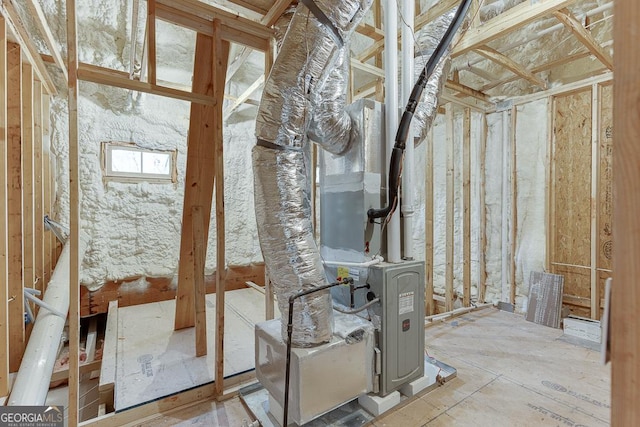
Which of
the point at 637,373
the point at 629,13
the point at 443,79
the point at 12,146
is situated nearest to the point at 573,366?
the point at 443,79

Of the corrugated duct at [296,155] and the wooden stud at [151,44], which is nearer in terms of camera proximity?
the corrugated duct at [296,155]

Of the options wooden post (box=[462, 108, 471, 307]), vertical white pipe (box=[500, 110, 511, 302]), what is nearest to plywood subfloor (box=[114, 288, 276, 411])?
wooden post (box=[462, 108, 471, 307])

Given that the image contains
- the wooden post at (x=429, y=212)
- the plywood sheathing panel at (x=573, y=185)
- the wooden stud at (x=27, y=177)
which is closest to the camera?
the wooden stud at (x=27, y=177)

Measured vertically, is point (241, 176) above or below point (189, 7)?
below

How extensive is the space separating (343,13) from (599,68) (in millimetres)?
3116

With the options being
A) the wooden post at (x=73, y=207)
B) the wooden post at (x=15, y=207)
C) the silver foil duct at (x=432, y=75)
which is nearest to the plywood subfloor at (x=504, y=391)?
the wooden post at (x=73, y=207)

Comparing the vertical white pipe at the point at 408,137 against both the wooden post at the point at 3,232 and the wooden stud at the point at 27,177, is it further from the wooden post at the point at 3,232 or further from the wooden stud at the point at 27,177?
the wooden stud at the point at 27,177

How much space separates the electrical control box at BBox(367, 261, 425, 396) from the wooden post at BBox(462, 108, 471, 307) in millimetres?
1853

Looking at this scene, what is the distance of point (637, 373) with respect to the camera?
410 mm

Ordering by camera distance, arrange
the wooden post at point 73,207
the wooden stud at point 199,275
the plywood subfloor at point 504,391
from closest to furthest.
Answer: the wooden post at point 73,207
the plywood subfloor at point 504,391
the wooden stud at point 199,275

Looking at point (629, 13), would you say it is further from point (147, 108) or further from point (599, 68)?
point (147, 108)

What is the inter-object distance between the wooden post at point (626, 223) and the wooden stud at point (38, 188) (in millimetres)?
3814

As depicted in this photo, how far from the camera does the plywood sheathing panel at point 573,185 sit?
3094 millimetres

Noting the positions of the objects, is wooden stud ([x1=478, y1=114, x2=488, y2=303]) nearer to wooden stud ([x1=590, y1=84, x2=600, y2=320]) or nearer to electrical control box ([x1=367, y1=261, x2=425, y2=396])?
wooden stud ([x1=590, y1=84, x2=600, y2=320])
